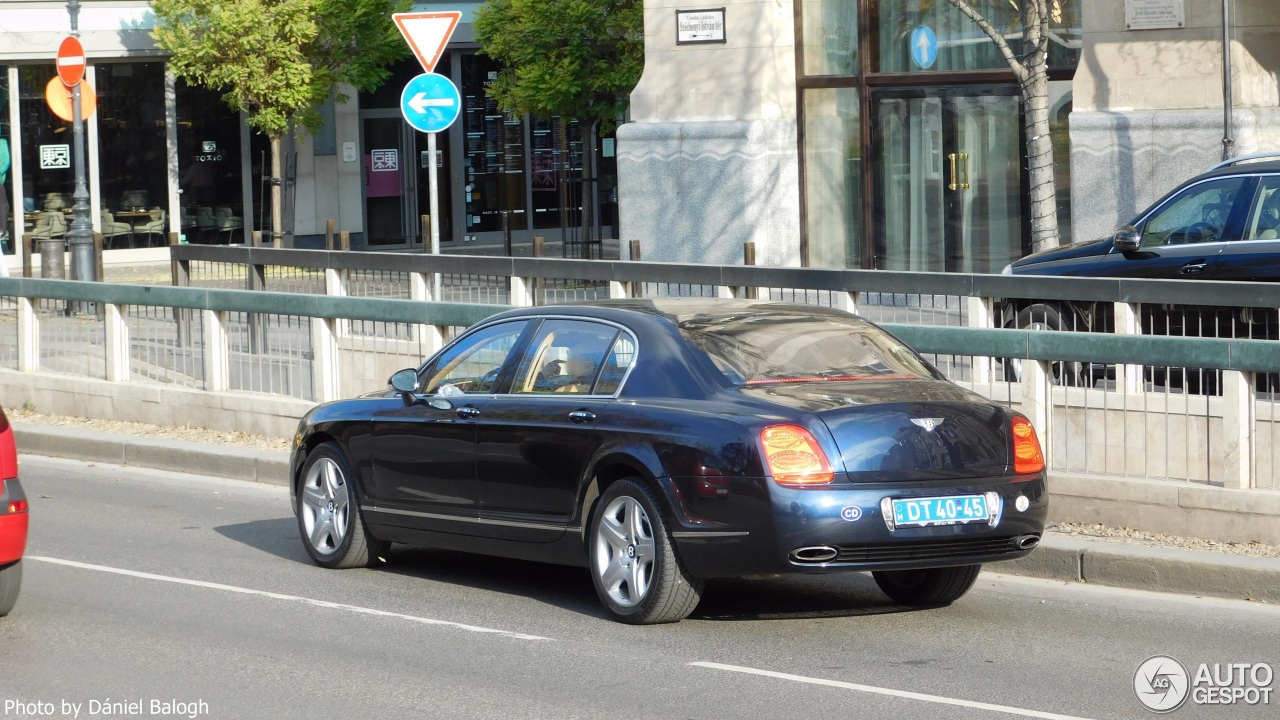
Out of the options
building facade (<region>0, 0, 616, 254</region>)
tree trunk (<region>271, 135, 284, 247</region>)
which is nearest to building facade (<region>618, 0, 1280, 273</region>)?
building facade (<region>0, 0, 616, 254</region>)

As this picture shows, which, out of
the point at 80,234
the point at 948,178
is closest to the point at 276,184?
the point at 80,234

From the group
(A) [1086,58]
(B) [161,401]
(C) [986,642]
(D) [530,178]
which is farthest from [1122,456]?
(D) [530,178]

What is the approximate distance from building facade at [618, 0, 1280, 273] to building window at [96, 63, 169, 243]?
1169 centimetres

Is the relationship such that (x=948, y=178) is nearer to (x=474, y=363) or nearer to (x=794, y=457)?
(x=474, y=363)

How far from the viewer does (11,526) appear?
791cm

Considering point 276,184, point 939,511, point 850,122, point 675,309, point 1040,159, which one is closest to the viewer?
point 939,511

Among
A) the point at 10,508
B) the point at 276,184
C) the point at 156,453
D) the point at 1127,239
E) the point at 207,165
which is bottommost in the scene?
the point at 156,453

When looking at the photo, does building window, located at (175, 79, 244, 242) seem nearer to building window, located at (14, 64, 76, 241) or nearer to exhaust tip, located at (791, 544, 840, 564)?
building window, located at (14, 64, 76, 241)

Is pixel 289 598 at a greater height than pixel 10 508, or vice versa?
pixel 10 508

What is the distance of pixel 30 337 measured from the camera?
16016 mm

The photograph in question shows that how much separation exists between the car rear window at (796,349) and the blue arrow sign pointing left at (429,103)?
32.7ft

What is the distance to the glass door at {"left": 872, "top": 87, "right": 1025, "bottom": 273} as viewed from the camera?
22406mm

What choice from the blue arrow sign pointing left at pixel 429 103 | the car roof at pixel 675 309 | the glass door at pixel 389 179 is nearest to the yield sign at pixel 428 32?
the blue arrow sign pointing left at pixel 429 103

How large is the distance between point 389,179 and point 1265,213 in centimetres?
2453
